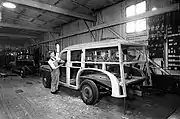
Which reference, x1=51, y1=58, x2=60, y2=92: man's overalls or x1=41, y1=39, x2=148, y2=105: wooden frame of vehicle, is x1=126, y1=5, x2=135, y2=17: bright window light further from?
x1=51, y1=58, x2=60, y2=92: man's overalls

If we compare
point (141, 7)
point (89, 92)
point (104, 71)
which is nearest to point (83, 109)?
point (89, 92)

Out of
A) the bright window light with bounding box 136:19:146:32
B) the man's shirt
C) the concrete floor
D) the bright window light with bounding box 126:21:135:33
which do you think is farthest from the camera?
the bright window light with bounding box 126:21:135:33

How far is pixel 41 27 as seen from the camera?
978 cm

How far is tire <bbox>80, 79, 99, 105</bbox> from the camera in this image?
3.08 metres

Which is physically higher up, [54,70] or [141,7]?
[141,7]

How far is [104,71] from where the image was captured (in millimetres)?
2969

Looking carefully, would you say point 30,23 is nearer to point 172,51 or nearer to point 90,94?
point 90,94

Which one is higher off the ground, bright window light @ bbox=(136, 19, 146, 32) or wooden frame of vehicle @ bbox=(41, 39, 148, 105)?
bright window light @ bbox=(136, 19, 146, 32)

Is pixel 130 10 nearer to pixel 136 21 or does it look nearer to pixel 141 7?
pixel 141 7

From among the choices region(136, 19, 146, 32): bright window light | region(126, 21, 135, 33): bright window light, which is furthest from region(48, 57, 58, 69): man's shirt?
region(136, 19, 146, 32): bright window light

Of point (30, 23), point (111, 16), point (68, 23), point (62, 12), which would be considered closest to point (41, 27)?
point (30, 23)

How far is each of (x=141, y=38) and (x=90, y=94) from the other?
336 centimetres

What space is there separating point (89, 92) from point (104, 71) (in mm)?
758

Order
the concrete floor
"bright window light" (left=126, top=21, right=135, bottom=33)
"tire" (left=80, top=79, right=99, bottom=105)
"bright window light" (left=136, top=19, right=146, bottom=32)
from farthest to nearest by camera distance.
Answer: "bright window light" (left=126, top=21, right=135, bottom=33)
"bright window light" (left=136, top=19, right=146, bottom=32)
"tire" (left=80, top=79, right=99, bottom=105)
the concrete floor
